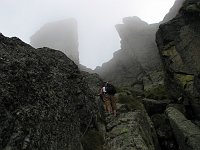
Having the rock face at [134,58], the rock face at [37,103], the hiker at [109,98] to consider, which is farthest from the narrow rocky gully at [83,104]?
the rock face at [134,58]

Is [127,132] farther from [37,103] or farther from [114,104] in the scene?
[37,103]

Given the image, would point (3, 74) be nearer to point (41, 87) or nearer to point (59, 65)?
point (41, 87)

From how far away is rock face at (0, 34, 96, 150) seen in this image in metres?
15.9

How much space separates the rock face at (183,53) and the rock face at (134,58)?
38.3 m

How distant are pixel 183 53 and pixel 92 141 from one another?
75.5 ft

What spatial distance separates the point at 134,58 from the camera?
112 m

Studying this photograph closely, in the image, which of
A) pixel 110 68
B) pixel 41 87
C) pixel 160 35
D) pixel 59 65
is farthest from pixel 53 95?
pixel 110 68

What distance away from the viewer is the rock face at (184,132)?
2870 cm

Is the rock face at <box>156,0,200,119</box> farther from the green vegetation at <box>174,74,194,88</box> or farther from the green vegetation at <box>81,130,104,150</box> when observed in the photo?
the green vegetation at <box>81,130,104,150</box>

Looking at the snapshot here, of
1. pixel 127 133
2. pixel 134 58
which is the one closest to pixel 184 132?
pixel 127 133

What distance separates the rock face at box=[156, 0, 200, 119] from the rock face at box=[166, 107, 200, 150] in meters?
3.80

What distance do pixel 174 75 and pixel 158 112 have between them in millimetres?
5233

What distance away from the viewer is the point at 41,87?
19078 mm

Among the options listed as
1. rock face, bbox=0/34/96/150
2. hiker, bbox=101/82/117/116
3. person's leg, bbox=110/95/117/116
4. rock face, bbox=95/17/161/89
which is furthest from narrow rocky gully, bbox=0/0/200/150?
rock face, bbox=95/17/161/89
